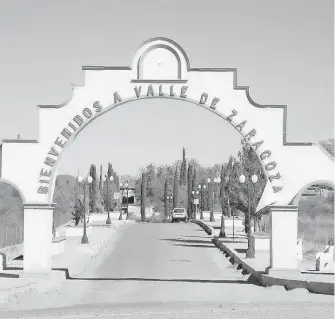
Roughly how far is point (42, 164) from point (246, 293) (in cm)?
767

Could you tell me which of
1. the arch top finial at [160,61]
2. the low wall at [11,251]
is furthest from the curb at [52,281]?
the arch top finial at [160,61]

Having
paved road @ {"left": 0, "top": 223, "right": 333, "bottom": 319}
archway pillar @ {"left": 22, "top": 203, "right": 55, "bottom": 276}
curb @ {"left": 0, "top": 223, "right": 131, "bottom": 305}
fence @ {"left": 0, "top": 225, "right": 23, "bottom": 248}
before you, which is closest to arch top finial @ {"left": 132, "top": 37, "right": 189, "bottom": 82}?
archway pillar @ {"left": 22, "top": 203, "right": 55, "bottom": 276}

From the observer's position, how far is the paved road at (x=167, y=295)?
19.0 m

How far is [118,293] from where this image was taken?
76.6 ft

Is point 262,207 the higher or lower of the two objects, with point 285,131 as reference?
Result: lower

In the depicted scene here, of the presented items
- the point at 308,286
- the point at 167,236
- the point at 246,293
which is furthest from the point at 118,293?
the point at 167,236

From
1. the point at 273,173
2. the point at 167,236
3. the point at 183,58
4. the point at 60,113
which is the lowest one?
the point at 167,236

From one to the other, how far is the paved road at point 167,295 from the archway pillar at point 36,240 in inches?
41.1

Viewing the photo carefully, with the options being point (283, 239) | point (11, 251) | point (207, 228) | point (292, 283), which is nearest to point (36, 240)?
point (283, 239)

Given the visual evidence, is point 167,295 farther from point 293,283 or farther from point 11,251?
point 11,251

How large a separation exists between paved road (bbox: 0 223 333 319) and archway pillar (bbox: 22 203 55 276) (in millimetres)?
1044

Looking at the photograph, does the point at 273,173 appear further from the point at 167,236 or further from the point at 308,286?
the point at 167,236

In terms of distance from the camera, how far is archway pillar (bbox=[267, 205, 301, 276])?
2483 cm

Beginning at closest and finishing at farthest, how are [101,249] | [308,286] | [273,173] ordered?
[308,286] → [273,173] → [101,249]
